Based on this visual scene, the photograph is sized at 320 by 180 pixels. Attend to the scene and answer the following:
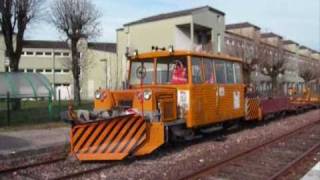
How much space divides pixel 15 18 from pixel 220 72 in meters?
16.1

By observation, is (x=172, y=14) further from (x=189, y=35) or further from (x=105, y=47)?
(x=105, y=47)

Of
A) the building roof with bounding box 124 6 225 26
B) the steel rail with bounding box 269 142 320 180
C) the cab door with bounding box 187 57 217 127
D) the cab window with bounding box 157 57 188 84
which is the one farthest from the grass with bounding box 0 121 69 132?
the building roof with bounding box 124 6 225 26

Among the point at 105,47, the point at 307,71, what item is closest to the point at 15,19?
the point at 105,47

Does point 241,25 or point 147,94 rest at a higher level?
point 241,25

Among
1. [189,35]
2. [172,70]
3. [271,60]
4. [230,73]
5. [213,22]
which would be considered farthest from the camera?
[271,60]

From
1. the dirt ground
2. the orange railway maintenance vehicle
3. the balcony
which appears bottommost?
the dirt ground

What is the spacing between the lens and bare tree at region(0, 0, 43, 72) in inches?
1096

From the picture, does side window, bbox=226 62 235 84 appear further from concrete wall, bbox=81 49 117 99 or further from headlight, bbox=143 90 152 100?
concrete wall, bbox=81 49 117 99

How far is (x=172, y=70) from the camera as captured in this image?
14.2 metres

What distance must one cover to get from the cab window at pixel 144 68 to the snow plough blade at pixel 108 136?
2442 mm

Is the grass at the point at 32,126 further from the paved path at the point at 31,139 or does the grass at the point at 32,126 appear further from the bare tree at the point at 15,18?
the bare tree at the point at 15,18

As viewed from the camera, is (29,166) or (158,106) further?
(158,106)

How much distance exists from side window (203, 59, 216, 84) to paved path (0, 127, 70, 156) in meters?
4.35

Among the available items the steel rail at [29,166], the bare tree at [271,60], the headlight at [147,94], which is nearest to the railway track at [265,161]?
the headlight at [147,94]
